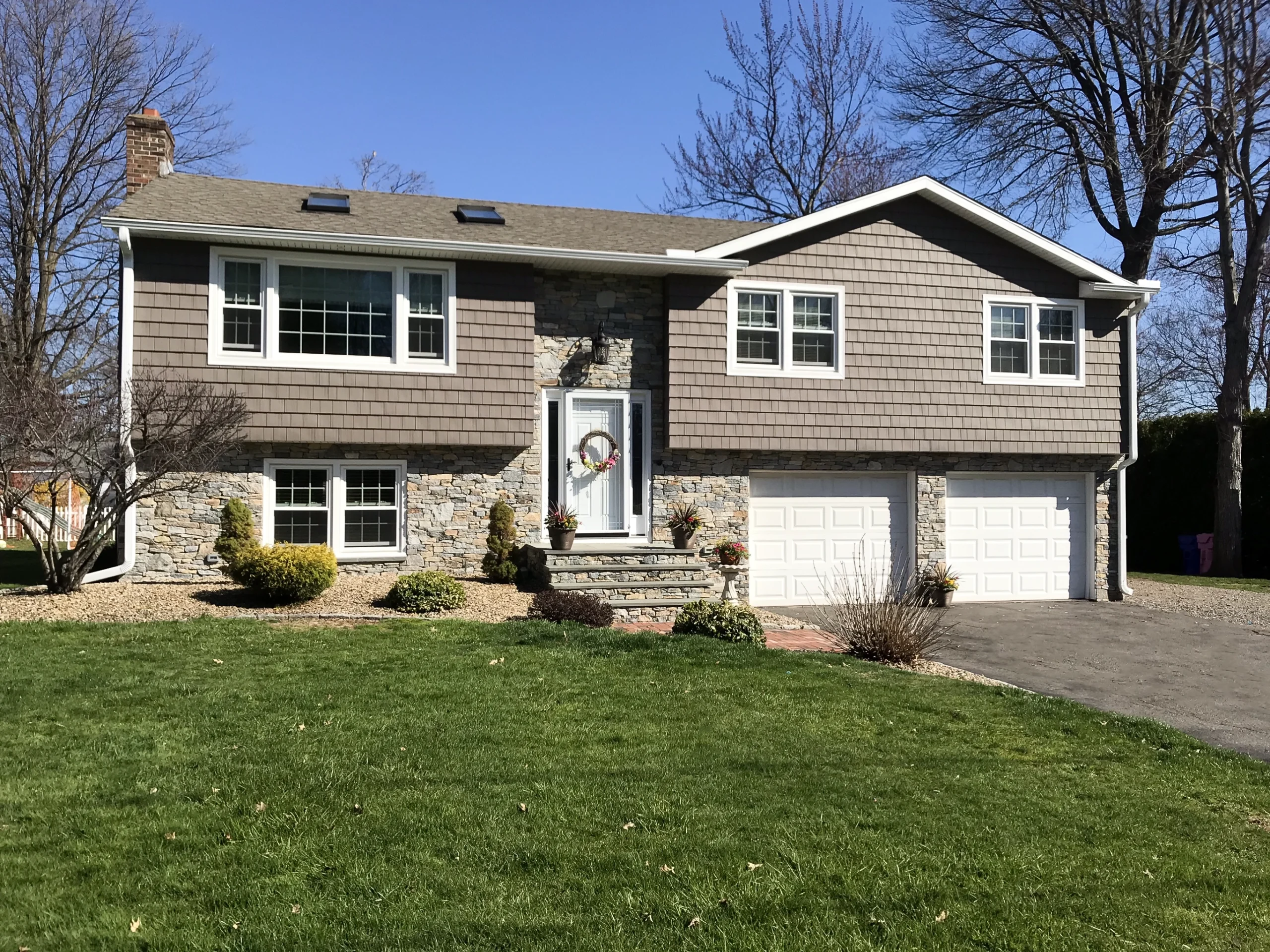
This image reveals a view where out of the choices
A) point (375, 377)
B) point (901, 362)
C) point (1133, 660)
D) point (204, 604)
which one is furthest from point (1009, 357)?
point (204, 604)

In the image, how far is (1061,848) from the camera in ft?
15.9

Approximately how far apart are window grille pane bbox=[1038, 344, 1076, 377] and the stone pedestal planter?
19.8 feet

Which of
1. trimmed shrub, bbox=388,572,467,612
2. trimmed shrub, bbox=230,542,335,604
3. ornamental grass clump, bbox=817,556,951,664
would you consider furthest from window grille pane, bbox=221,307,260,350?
ornamental grass clump, bbox=817,556,951,664

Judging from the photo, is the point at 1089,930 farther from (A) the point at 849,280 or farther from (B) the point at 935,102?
(B) the point at 935,102

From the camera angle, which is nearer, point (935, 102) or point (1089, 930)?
point (1089, 930)

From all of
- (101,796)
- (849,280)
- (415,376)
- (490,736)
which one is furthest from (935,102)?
(101,796)

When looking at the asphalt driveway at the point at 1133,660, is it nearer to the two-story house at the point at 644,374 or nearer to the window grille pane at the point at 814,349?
the two-story house at the point at 644,374

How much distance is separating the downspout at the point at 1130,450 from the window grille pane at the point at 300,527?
40.2 feet

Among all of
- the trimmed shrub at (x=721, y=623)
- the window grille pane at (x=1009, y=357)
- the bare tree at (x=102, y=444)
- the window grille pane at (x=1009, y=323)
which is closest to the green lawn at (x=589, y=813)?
the trimmed shrub at (x=721, y=623)

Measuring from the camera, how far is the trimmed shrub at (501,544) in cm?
1284

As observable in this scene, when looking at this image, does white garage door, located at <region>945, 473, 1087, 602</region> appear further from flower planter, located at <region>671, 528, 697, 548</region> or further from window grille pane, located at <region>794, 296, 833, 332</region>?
flower planter, located at <region>671, 528, 697, 548</region>

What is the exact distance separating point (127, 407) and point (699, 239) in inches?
332

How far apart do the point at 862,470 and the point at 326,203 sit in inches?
345

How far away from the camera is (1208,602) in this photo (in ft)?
51.1
